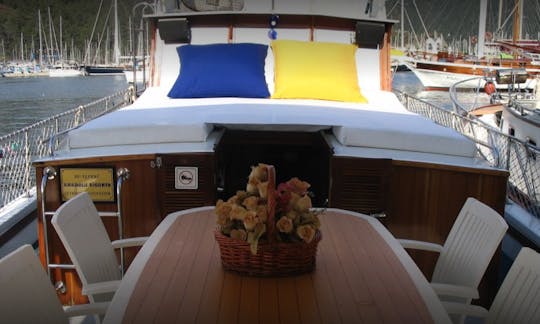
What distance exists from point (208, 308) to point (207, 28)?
4.31 meters

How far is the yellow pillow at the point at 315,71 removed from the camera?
15.6ft

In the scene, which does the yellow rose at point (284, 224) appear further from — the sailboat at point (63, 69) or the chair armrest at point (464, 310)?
the sailboat at point (63, 69)

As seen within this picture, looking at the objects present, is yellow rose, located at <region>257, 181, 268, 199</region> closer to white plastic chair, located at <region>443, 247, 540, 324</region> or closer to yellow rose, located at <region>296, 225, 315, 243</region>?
yellow rose, located at <region>296, 225, 315, 243</region>

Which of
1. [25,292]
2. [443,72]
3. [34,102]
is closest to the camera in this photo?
[25,292]

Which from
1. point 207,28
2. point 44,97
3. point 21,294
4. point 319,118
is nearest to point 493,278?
point 319,118

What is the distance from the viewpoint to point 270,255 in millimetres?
1686

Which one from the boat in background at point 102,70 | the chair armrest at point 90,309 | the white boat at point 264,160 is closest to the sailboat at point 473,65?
the white boat at point 264,160

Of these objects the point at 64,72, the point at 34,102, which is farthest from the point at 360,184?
the point at 64,72

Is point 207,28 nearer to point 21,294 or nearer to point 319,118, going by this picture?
point 319,118

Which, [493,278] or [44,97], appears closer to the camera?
[493,278]

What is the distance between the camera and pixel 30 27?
4359 cm

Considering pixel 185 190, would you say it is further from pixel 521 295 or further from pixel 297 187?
pixel 521 295

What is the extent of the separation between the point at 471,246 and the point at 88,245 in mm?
1461

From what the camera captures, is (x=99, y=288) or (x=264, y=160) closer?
(x=99, y=288)
